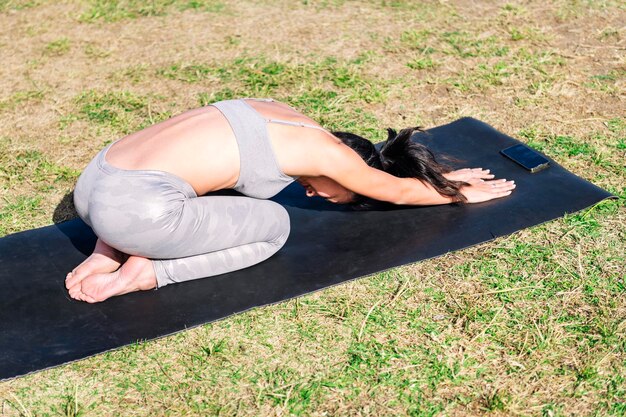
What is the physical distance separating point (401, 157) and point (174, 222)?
4.25 feet

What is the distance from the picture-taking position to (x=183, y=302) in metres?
3.86

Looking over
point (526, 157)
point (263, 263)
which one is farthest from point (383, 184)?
point (526, 157)

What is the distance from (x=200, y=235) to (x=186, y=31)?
395 cm

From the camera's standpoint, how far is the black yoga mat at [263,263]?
12.0 feet

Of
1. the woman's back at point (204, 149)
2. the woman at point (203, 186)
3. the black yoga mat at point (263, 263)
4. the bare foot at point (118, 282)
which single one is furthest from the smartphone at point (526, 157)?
the bare foot at point (118, 282)

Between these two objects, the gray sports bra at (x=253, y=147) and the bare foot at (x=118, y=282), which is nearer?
the gray sports bra at (x=253, y=147)

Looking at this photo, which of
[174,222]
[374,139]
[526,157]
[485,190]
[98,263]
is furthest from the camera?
[374,139]

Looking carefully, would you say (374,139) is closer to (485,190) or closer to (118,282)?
(485,190)

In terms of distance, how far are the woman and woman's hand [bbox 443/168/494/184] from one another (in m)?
0.59

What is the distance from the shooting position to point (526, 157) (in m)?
5.05

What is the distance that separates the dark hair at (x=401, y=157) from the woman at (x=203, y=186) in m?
0.01

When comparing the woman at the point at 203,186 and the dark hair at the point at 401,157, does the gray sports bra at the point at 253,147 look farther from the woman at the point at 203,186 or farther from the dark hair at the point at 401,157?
the dark hair at the point at 401,157

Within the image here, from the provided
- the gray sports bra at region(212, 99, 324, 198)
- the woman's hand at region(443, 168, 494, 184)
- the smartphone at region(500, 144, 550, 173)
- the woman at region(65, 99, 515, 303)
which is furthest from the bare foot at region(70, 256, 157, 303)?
the smartphone at region(500, 144, 550, 173)

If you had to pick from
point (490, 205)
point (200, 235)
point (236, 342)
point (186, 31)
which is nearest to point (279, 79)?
point (186, 31)
